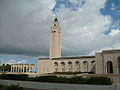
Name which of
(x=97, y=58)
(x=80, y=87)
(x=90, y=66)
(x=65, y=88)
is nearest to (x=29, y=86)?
(x=65, y=88)

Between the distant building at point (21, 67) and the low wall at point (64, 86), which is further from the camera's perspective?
the distant building at point (21, 67)

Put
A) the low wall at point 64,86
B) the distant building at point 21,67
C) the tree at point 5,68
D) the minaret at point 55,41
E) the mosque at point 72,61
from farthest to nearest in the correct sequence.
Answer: the distant building at point 21,67, the tree at point 5,68, the minaret at point 55,41, the mosque at point 72,61, the low wall at point 64,86

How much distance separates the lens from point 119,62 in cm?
3541

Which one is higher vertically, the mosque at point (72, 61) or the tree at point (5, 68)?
the mosque at point (72, 61)

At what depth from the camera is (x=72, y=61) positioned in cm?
4850

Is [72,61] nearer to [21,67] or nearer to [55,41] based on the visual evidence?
[55,41]

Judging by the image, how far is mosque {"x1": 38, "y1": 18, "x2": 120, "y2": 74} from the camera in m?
33.4

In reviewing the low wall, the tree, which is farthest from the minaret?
the low wall

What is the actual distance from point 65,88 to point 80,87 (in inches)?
A: 52.9

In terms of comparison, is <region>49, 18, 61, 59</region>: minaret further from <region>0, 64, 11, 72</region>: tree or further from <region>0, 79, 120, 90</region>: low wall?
<region>0, 79, 120, 90</region>: low wall

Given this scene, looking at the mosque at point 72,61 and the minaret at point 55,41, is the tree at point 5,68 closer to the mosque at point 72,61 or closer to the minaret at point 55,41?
the mosque at point 72,61

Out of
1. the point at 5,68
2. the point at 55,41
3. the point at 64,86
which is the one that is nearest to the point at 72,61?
the point at 55,41

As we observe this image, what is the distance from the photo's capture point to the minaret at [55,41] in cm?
5419

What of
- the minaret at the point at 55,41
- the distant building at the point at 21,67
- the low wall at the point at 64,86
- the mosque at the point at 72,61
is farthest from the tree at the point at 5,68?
the low wall at the point at 64,86
